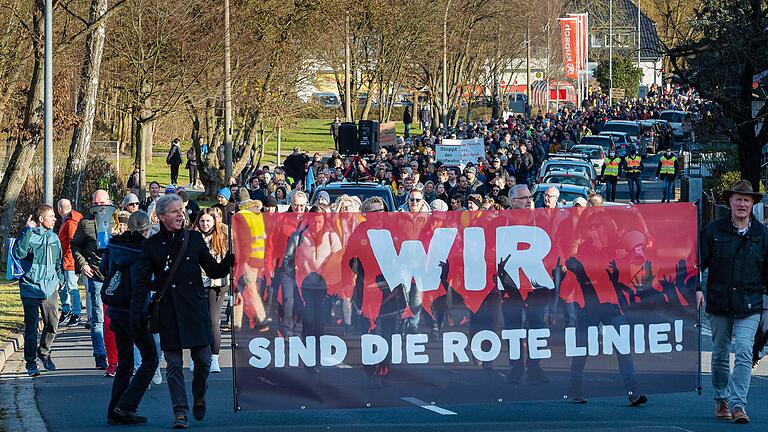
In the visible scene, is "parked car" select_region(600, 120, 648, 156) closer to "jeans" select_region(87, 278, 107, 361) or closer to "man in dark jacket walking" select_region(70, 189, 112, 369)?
"man in dark jacket walking" select_region(70, 189, 112, 369)

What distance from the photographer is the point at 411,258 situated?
9.85 m

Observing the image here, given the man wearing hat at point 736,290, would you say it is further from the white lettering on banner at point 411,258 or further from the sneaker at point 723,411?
the white lettering on banner at point 411,258

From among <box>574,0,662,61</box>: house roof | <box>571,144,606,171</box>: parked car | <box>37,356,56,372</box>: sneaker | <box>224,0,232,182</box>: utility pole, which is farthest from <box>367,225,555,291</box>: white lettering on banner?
<box>574,0,662,61</box>: house roof

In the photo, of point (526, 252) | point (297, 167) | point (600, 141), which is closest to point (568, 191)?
point (297, 167)

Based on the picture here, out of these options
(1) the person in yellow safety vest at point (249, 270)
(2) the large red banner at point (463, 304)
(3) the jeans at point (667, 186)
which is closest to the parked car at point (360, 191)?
(2) the large red banner at point (463, 304)

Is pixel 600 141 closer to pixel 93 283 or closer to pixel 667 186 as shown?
pixel 667 186

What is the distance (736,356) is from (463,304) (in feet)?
6.74

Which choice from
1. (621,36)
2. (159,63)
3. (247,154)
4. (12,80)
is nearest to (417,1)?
(247,154)

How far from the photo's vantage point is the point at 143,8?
108ft

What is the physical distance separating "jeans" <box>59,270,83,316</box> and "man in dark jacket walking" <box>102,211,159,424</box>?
6031 mm

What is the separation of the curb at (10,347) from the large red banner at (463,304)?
505cm

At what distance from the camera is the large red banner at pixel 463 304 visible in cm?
960

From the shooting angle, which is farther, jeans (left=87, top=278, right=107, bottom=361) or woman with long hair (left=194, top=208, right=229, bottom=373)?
jeans (left=87, top=278, right=107, bottom=361)

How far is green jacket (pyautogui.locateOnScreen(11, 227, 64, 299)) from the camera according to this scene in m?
12.9
